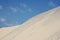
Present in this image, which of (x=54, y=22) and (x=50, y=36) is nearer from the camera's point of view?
(x=50, y=36)

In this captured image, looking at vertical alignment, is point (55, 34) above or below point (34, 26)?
below

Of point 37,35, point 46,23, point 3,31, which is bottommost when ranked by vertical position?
point 37,35

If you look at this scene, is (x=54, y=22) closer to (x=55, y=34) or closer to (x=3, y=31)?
(x=55, y=34)

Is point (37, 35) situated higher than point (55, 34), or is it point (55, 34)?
point (37, 35)

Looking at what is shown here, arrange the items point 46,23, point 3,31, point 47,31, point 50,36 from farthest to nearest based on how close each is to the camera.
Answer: point 3,31, point 46,23, point 47,31, point 50,36

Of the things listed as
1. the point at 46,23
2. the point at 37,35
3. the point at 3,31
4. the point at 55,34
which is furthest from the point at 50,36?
the point at 3,31

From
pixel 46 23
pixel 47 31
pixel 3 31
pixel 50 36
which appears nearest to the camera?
pixel 50 36

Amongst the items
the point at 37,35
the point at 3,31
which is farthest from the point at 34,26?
the point at 3,31

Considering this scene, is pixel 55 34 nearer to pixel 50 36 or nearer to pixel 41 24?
pixel 50 36

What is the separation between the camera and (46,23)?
9.89 m

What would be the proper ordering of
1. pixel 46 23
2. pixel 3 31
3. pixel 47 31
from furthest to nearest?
pixel 3 31
pixel 46 23
pixel 47 31

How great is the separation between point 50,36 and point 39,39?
2.10 ft

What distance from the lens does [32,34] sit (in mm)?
9477

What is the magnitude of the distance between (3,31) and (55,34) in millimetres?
6146
